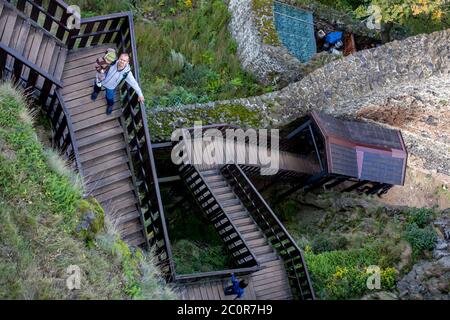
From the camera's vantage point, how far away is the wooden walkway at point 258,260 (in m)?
13.9

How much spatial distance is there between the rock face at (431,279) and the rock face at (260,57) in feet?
25.7

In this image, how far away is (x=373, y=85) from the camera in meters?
18.4

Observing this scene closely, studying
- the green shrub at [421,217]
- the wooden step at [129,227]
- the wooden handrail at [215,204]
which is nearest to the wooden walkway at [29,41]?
the wooden step at [129,227]

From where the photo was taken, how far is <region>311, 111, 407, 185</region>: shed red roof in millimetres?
18031

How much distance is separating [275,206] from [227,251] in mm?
3891

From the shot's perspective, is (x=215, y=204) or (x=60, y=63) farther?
(x=215, y=204)

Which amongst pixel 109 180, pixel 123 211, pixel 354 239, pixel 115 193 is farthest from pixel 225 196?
pixel 109 180

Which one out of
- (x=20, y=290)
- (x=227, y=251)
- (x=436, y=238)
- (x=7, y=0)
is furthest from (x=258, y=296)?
(x=7, y=0)

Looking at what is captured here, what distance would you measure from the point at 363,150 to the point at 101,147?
9.47m

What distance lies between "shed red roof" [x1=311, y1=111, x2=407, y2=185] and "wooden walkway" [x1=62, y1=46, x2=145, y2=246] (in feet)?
24.2

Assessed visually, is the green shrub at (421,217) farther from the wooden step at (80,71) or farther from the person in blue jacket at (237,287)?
the wooden step at (80,71)

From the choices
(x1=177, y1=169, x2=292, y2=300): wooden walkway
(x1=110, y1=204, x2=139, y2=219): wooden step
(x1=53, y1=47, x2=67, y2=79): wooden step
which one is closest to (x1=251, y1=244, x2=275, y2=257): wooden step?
(x1=177, y1=169, x2=292, y2=300): wooden walkway

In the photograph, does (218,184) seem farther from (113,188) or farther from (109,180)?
(109,180)

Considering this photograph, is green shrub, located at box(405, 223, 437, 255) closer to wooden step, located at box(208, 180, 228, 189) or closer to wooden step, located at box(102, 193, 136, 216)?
wooden step, located at box(208, 180, 228, 189)
